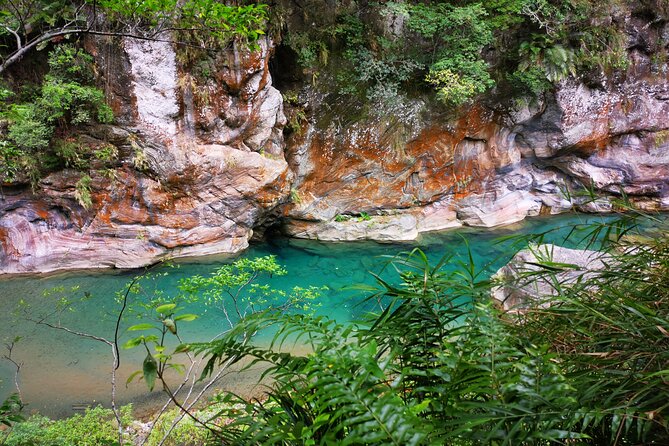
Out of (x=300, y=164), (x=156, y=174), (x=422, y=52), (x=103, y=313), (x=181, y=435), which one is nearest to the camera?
(x=181, y=435)

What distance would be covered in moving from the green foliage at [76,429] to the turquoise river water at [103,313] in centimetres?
67

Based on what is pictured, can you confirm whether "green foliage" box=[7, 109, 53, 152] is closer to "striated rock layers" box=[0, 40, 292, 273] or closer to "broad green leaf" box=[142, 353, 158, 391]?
"striated rock layers" box=[0, 40, 292, 273]

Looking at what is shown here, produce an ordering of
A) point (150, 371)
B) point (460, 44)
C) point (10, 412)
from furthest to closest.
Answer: point (460, 44)
point (10, 412)
point (150, 371)

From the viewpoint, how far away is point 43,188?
25.0 feet

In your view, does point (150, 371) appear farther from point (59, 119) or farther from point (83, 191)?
point (59, 119)

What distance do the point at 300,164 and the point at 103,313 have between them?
5.40 metres

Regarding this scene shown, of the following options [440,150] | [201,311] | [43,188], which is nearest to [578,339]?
[201,311]

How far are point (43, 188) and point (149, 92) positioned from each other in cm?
279

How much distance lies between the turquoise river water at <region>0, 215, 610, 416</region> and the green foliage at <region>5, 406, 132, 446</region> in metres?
0.67

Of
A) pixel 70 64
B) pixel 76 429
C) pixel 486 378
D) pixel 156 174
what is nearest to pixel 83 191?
pixel 156 174

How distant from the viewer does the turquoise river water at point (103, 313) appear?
16.5 ft

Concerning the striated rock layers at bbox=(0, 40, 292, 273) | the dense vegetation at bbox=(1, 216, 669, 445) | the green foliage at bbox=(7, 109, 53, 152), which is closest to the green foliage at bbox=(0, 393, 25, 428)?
the dense vegetation at bbox=(1, 216, 669, 445)

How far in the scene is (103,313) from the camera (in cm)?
659

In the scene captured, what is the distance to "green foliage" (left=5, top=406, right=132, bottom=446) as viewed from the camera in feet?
11.6
